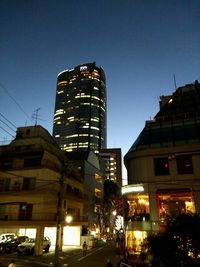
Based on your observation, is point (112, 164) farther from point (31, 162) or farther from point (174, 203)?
point (174, 203)

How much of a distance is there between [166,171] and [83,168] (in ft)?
102

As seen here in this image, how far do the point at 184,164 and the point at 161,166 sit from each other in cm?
284

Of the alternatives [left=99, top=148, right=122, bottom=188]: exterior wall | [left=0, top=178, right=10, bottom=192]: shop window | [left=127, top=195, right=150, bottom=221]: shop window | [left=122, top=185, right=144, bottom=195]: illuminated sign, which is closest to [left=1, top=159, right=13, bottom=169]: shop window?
[left=0, top=178, right=10, bottom=192]: shop window

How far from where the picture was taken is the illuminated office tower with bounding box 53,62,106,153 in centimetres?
16362

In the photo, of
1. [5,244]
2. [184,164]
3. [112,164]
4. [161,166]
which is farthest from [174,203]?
[112,164]

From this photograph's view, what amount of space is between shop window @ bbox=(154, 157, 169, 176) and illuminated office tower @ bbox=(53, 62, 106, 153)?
422ft

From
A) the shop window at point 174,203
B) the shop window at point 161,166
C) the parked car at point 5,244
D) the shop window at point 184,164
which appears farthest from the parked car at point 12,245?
the shop window at point 184,164

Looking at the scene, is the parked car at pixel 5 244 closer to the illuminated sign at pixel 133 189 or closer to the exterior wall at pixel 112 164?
the illuminated sign at pixel 133 189

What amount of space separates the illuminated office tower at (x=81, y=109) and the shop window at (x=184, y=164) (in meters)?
130

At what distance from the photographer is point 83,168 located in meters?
58.2

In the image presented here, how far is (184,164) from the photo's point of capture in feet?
97.3

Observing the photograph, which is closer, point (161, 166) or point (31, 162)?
point (161, 166)

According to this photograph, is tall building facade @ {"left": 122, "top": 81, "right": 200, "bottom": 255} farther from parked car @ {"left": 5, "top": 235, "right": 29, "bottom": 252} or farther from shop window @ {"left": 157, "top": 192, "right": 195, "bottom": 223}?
parked car @ {"left": 5, "top": 235, "right": 29, "bottom": 252}

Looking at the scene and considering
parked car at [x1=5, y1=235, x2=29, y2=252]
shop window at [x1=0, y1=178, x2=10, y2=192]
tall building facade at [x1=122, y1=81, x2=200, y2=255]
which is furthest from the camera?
shop window at [x1=0, y1=178, x2=10, y2=192]
